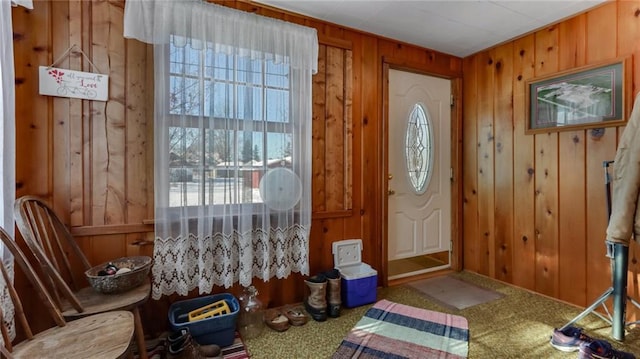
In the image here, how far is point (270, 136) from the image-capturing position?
2.09 meters

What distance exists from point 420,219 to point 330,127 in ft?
4.53

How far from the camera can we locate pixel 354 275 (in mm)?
2381

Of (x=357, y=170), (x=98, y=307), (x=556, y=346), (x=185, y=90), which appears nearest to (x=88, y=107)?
(x=185, y=90)

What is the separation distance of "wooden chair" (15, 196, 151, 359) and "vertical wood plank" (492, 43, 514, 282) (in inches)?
115

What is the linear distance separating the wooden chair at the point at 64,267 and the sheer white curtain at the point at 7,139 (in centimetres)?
5

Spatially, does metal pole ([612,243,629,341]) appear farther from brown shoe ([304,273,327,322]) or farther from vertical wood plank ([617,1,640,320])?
brown shoe ([304,273,327,322])

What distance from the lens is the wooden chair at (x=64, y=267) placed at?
53.3 inches

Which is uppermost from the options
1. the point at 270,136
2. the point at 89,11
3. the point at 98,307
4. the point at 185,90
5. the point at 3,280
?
Result: the point at 89,11

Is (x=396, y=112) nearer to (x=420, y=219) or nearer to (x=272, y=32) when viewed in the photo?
(x=420, y=219)

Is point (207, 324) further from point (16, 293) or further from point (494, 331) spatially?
point (494, 331)

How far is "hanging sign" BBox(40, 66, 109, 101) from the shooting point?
167cm

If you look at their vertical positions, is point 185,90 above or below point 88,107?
above

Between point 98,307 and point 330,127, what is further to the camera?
point 330,127

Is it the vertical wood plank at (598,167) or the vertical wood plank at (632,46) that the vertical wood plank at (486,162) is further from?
the vertical wood plank at (632,46)
